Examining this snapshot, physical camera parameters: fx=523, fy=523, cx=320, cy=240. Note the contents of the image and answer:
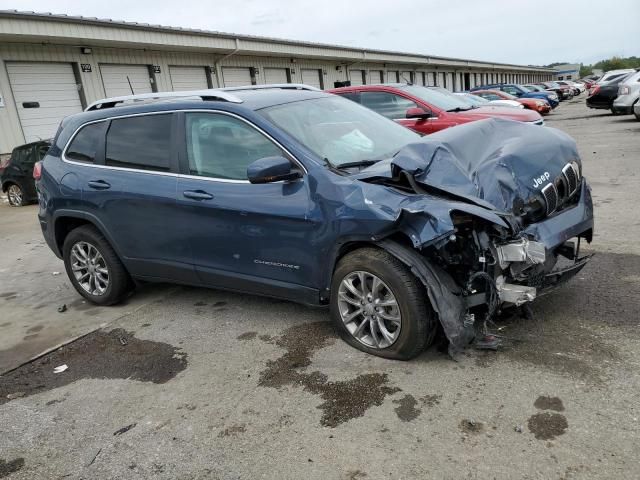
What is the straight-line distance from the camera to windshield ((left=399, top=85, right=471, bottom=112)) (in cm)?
952

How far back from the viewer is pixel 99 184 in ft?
15.5

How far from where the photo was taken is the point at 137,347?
419 centimetres

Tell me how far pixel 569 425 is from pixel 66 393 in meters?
3.15

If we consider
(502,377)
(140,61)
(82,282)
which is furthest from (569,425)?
(140,61)

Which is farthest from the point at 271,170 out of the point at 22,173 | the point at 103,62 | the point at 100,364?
the point at 103,62

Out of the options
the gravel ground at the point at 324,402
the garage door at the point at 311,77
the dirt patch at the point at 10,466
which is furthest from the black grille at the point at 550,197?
the garage door at the point at 311,77

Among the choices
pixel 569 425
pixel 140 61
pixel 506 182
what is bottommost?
pixel 569 425

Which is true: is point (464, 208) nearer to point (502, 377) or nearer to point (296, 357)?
point (502, 377)

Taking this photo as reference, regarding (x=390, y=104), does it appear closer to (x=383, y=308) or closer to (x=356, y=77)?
(x=383, y=308)

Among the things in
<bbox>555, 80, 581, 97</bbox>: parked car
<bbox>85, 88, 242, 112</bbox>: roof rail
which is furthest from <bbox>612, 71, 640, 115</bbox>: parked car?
<bbox>555, 80, 581, 97</bbox>: parked car

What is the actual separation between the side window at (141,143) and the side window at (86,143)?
6.1 inches

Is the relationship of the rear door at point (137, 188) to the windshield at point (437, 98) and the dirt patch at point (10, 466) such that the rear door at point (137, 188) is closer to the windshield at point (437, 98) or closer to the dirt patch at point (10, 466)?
the dirt patch at point (10, 466)

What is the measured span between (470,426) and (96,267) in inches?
151

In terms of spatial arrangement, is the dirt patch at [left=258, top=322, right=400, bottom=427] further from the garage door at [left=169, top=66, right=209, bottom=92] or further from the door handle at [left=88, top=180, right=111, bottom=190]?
the garage door at [left=169, top=66, right=209, bottom=92]
